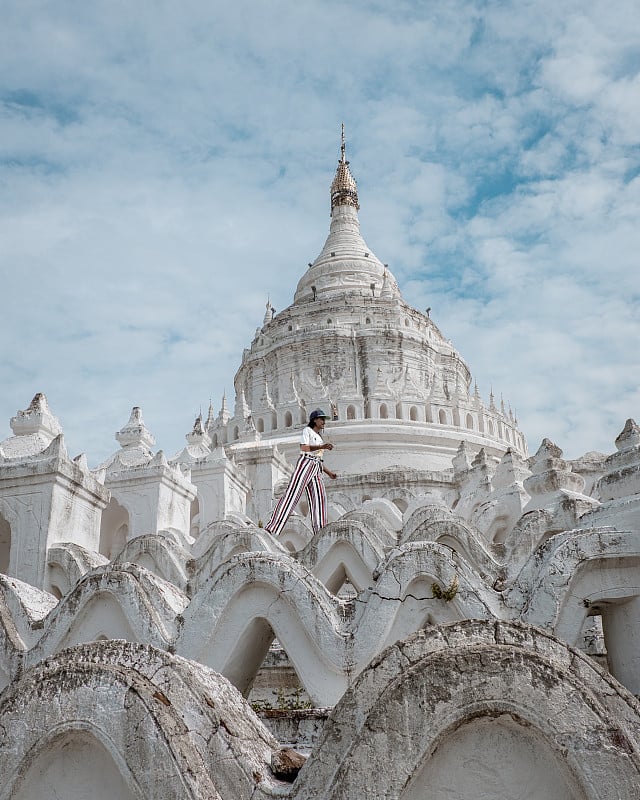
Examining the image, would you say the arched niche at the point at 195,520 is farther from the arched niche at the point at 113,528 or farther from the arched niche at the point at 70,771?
the arched niche at the point at 70,771

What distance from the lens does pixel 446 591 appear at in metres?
5.36

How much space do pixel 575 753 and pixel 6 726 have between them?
7.37 feet

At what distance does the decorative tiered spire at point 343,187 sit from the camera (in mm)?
53969

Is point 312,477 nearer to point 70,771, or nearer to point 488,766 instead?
point 70,771

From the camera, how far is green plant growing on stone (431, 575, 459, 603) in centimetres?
533

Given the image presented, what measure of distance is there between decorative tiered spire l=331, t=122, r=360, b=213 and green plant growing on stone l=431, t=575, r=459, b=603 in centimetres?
5041

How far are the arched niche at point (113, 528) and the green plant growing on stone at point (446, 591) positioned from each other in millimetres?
12004

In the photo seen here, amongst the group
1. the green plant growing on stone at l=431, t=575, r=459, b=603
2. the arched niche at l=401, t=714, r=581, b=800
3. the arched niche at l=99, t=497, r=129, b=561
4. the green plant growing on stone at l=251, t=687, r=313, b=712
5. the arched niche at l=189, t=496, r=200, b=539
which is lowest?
the arched niche at l=401, t=714, r=581, b=800

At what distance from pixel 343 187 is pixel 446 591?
5202cm

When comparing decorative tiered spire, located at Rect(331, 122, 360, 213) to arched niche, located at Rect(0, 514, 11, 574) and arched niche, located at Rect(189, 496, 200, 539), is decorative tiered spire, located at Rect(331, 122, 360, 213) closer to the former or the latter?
arched niche, located at Rect(189, 496, 200, 539)

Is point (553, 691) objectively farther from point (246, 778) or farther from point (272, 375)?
point (272, 375)

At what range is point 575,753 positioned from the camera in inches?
101

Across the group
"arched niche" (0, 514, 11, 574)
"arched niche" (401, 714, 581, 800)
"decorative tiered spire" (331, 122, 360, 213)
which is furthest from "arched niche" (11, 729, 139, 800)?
"decorative tiered spire" (331, 122, 360, 213)

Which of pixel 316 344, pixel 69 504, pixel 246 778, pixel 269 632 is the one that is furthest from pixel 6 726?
pixel 316 344
